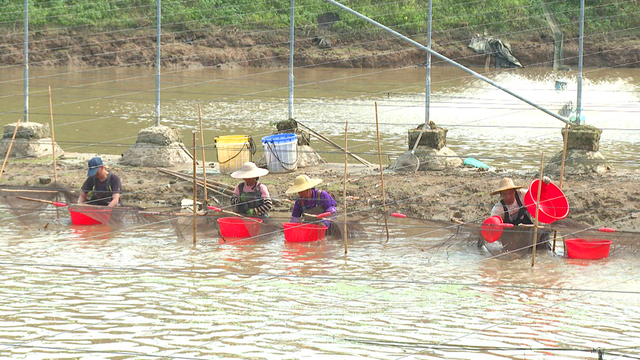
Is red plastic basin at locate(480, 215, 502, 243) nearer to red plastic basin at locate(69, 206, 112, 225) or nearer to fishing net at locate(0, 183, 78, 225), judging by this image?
A: red plastic basin at locate(69, 206, 112, 225)

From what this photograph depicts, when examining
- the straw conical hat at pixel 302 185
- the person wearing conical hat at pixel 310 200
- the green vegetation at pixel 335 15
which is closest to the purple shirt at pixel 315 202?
the person wearing conical hat at pixel 310 200

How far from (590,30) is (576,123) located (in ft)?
49.9

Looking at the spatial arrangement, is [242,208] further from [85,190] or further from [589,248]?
[589,248]

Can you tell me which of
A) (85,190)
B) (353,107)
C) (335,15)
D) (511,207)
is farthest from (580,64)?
(335,15)

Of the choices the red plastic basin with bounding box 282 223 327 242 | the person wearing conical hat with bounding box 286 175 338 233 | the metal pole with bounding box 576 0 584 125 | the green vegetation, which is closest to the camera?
the red plastic basin with bounding box 282 223 327 242

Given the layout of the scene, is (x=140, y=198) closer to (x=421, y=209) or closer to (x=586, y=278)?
(x=421, y=209)

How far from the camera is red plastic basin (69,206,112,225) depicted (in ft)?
30.9

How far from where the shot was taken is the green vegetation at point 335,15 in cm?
2353

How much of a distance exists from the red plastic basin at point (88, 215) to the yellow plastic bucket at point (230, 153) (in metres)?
2.31

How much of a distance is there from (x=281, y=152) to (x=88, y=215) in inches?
115

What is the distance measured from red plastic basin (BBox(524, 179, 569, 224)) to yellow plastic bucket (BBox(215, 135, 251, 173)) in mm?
4376

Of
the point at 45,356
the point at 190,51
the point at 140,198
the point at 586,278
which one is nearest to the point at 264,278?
the point at 45,356

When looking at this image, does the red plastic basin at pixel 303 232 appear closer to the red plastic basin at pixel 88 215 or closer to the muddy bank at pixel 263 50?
the red plastic basin at pixel 88 215

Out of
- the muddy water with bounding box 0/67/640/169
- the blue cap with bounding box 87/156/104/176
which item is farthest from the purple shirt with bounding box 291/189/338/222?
the muddy water with bounding box 0/67/640/169
